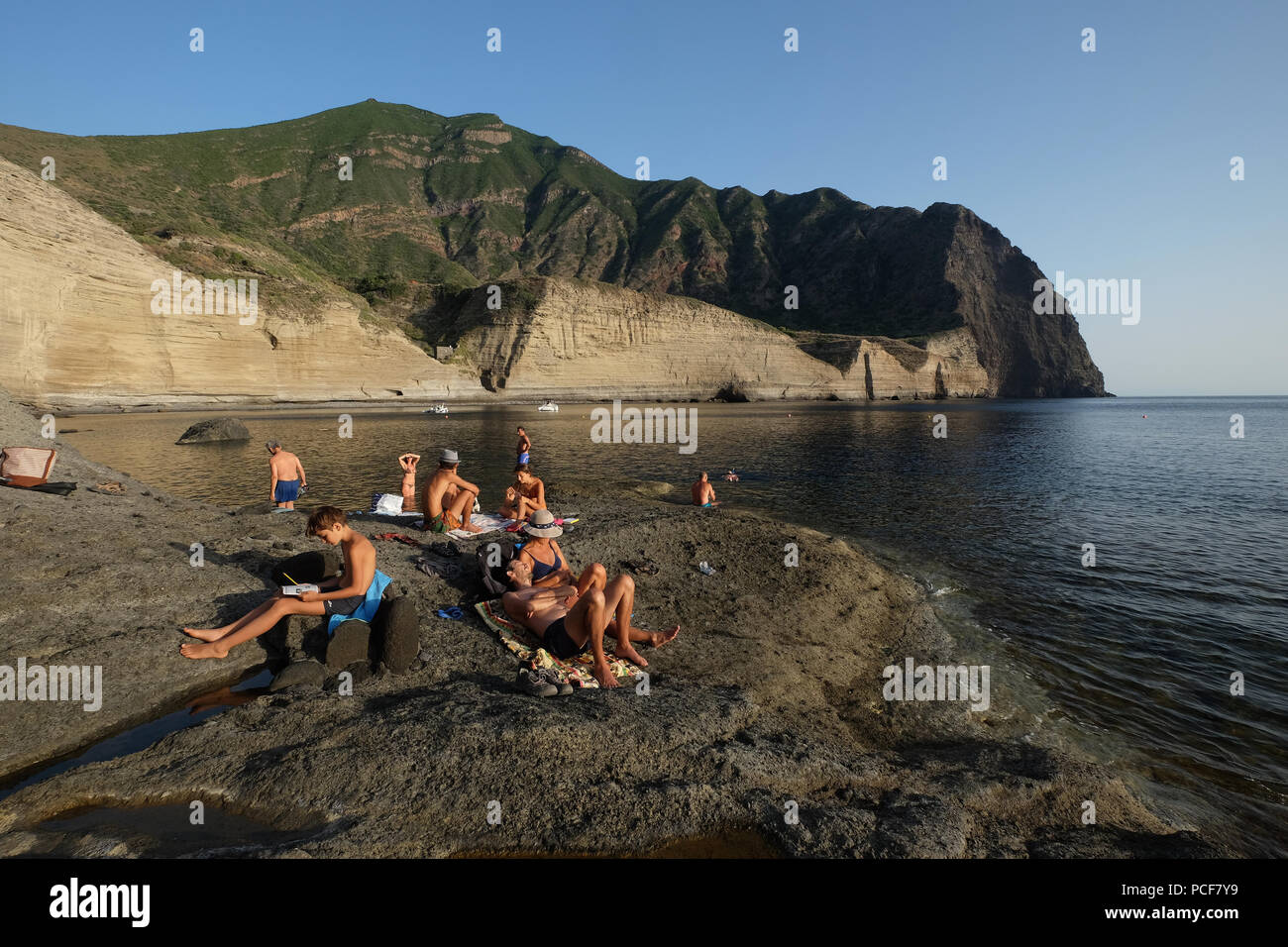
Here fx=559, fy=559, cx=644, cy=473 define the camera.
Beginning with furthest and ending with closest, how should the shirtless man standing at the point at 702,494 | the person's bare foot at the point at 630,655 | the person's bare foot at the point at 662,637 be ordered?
the shirtless man standing at the point at 702,494 < the person's bare foot at the point at 662,637 < the person's bare foot at the point at 630,655

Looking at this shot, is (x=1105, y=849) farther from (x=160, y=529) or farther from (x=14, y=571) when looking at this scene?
(x=160, y=529)

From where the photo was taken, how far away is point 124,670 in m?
5.18

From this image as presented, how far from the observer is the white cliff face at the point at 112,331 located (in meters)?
30.9

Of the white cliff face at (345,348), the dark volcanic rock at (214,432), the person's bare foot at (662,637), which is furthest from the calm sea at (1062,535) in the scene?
the white cliff face at (345,348)

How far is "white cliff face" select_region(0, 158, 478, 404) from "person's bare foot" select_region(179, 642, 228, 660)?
→ 39618 millimetres

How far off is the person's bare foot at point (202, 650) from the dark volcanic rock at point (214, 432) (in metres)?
26.3

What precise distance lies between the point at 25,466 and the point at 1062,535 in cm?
2070

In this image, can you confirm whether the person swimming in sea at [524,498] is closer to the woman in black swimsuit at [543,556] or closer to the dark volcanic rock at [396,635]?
the woman in black swimsuit at [543,556]

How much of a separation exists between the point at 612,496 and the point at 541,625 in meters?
10.2
